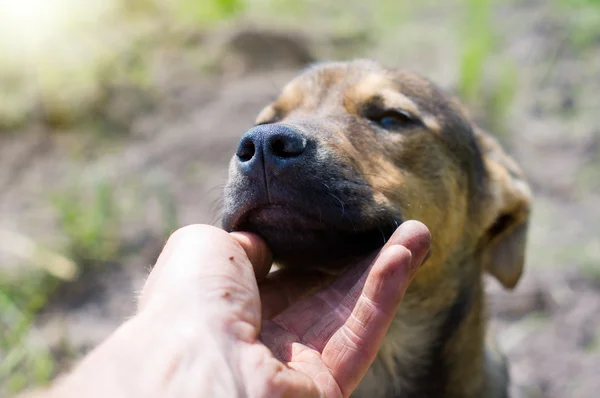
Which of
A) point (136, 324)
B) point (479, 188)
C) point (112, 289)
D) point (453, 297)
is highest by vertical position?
point (136, 324)

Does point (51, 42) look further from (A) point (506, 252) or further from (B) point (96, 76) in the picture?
(A) point (506, 252)

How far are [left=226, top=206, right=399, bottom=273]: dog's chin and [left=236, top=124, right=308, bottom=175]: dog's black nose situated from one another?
6.8 inches

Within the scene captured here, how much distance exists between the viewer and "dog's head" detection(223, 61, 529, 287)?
2498 mm

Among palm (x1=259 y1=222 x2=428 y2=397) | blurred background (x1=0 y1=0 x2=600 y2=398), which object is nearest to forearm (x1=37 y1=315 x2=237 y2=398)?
palm (x1=259 y1=222 x2=428 y2=397)

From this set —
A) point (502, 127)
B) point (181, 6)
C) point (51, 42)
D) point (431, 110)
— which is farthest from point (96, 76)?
point (431, 110)

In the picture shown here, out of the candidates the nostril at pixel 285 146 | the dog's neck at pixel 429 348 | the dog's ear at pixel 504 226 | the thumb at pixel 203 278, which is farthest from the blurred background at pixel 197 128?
the dog's ear at pixel 504 226

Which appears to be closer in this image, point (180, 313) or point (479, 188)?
point (180, 313)

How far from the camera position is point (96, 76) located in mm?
7766

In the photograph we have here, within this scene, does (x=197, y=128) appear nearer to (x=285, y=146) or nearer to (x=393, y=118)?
(x=393, y=118)

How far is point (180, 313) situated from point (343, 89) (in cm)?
186

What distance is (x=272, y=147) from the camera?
247 cm

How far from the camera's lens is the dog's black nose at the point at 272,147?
246 centimetres

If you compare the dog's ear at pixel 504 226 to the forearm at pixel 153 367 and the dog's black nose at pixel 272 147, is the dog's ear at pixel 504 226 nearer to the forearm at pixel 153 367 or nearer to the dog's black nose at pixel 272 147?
the dog's black nose at pixel 272 147

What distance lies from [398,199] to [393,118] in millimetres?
674
